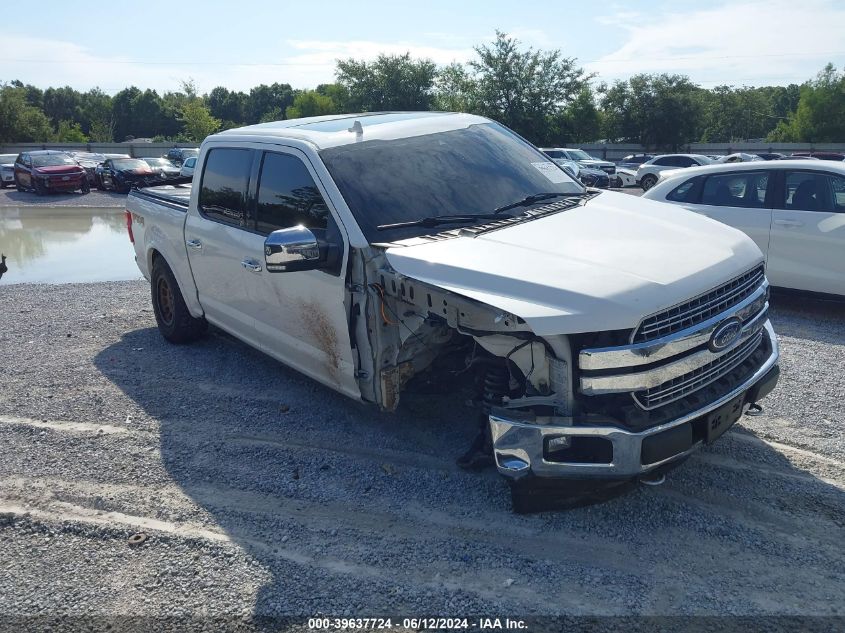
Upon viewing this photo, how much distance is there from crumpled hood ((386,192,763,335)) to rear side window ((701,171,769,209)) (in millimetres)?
3919

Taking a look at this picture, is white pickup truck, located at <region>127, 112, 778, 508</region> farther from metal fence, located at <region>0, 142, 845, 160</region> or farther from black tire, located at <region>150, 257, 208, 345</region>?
metal fence, located at <region>0, 142, 845, 160</region>

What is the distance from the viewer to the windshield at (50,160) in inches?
1032

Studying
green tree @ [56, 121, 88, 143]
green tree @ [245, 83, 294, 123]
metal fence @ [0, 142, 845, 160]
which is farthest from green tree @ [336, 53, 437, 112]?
green tree @ [245, 83, 294, 123]

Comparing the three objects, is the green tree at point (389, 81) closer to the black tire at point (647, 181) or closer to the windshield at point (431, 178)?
the black tire at point (647, 181)

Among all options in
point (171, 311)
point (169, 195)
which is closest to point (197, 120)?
point (169, 195)

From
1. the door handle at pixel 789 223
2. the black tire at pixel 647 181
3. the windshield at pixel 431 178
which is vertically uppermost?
the windshield at pixel 431 178

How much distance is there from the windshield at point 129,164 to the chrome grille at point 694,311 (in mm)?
27011

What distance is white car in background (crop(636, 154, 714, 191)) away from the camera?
87.7 ft

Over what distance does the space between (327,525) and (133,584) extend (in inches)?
37.8

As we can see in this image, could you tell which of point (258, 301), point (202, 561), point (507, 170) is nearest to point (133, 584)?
point (202, 561)

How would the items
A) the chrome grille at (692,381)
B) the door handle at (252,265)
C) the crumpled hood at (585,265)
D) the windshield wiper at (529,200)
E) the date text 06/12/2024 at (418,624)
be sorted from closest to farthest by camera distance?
the date text 06/12/2024 at (418,624)
the crumpled hood at (585,265)
the chrome grille at (692,381)
the windshield wiper at (529,200)
the door handle at (252,265)

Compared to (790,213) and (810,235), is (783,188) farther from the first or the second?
(810,235)

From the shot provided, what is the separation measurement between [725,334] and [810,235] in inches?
175

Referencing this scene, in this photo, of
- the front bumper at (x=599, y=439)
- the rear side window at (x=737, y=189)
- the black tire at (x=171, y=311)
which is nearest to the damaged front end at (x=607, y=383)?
the front bumper at (x=599, y=439)
